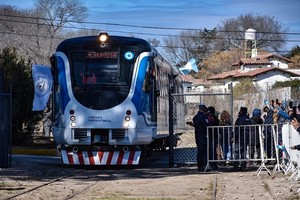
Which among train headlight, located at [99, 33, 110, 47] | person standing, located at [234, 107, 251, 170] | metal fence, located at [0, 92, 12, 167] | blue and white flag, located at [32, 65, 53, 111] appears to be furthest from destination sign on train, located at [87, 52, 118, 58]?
blue and white flag, located at [32, 65, 53, 111]

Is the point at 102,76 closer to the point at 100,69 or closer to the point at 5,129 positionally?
the point at 100,69

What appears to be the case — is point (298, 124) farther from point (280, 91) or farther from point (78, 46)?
point (280, 91)

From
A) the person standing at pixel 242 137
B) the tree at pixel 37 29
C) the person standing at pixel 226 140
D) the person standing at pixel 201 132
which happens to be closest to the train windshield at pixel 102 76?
the person standing at pixel 201 132

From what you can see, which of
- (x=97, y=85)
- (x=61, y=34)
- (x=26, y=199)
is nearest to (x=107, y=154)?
(x=97, y=85)

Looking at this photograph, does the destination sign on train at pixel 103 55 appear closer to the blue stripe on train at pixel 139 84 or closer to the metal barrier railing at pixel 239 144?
the blue stripe on train at pixel 139 84

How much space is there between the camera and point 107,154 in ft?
60.0

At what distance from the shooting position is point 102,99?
18359 millimetres

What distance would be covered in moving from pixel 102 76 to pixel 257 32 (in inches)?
2680

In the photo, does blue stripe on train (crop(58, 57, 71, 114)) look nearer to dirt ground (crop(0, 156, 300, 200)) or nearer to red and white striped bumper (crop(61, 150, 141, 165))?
red and white striped bumper (crop(61, 150, 141, 165))

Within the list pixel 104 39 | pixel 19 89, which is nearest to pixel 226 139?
pixel 104 39

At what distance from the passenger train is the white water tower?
57.4 meters

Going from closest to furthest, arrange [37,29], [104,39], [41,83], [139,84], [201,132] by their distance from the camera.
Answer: [201,132] → [139,84] → [104,39] → [41,83] → [37,29]

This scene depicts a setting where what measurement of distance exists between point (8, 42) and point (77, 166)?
3884 cm

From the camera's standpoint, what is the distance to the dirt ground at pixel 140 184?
42.2 ft
